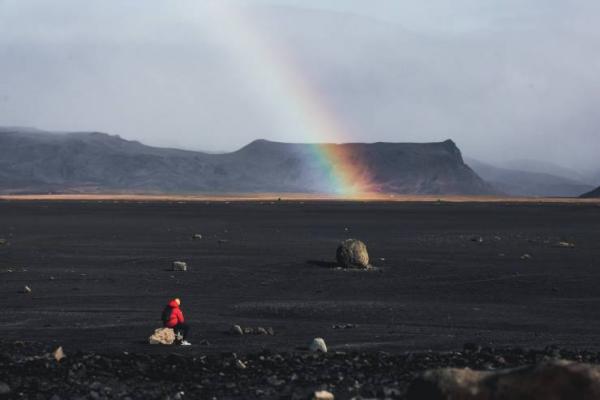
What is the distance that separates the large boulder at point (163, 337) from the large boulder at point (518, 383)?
913 cm

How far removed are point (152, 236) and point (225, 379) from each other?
4208 centimetres

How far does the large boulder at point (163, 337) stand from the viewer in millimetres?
17766

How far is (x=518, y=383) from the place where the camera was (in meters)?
8.83

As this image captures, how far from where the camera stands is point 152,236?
2191 inches

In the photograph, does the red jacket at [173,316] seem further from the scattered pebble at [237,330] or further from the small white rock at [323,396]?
the small white rock at [323,396]

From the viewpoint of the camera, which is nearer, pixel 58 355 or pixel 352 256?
pixel 58 355

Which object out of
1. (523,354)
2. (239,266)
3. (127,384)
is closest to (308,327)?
(523,354)

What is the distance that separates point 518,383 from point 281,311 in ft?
49.7

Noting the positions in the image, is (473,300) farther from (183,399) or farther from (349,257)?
(183,399)

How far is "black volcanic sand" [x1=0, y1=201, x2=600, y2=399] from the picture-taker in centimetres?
1441

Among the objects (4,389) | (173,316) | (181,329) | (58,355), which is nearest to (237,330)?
(181,329)

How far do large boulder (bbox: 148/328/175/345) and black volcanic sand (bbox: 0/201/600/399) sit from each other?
0.25 meters

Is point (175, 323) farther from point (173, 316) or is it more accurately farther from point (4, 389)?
point (4, 389)

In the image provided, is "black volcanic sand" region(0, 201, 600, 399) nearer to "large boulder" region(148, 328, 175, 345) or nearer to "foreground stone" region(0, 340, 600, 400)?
"foreground stone" region(0, 340, 600, 400)
